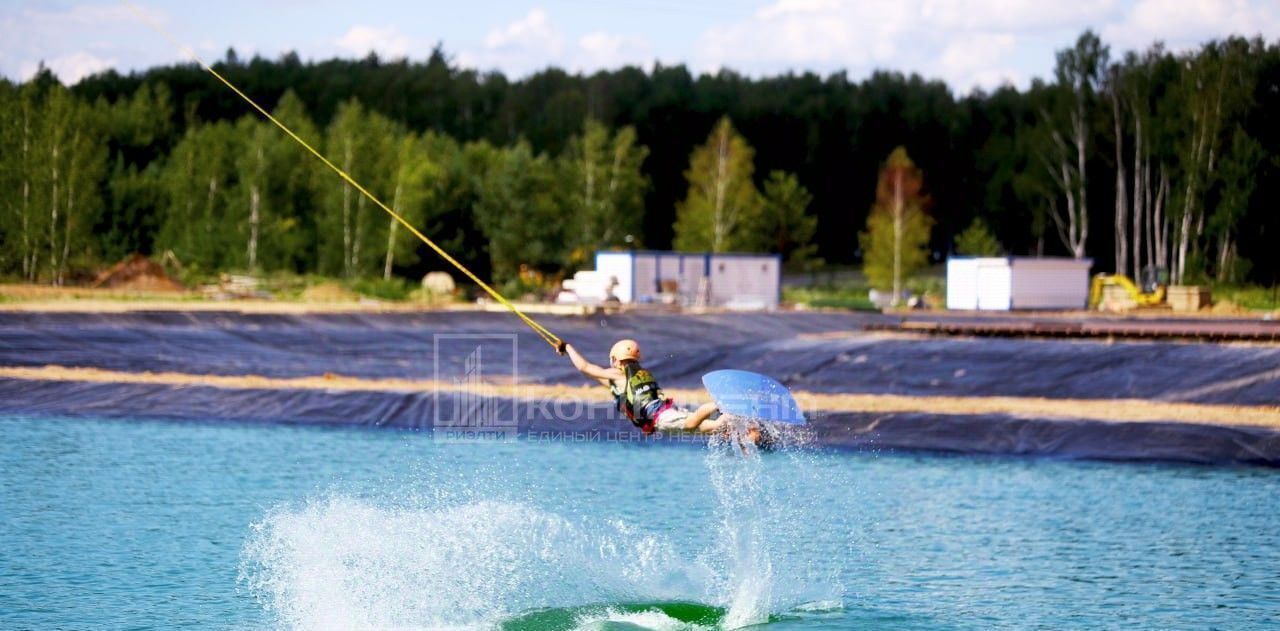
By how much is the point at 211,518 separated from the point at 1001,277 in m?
42.8

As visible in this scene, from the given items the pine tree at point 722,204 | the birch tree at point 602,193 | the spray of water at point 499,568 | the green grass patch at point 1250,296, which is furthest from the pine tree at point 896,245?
the spray of water at point 499,568

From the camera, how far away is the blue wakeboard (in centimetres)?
A: 1309

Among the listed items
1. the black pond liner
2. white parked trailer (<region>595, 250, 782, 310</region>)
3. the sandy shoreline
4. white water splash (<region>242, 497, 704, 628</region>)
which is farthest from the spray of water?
white parked trailer (<region>595, 250, 782, 310</region>)

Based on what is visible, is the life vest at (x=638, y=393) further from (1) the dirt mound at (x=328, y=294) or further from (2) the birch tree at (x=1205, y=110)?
(2) the birch tree at (x=1205, y=110)

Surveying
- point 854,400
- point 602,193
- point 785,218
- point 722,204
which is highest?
point 602,193

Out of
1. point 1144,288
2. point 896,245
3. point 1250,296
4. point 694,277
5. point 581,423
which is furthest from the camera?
point 896,245

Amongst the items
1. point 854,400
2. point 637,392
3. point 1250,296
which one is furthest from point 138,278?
point 637,392

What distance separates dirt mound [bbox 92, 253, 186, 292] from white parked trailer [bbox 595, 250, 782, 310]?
1527 cm

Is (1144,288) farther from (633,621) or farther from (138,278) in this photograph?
(633,621)

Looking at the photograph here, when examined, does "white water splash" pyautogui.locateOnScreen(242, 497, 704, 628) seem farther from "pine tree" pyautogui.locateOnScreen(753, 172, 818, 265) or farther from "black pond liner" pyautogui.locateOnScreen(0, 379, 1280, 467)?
"pine tree" pyautogui.locateOnScreen(753, 172, 818, 265)

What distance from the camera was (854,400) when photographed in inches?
1087

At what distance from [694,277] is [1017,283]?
1208 cm

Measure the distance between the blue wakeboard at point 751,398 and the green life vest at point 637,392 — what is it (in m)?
0.49

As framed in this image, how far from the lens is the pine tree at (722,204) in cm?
7219
